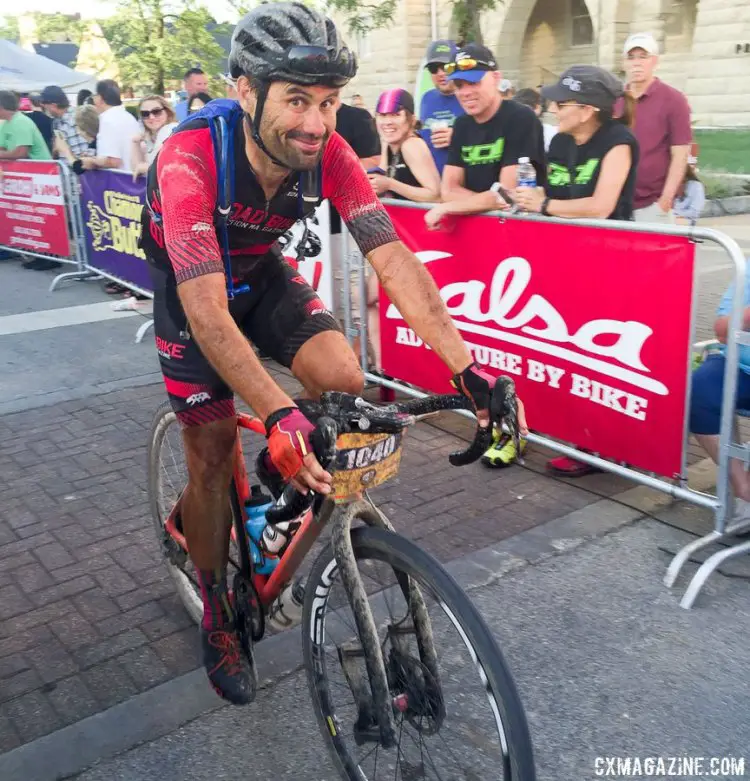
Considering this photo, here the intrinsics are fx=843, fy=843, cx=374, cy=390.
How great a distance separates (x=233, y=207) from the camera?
259 centimetres

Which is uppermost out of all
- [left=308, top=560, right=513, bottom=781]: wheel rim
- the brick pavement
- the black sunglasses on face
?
the black sunglasses on face

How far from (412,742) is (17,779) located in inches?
50.6

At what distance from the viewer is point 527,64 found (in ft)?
113

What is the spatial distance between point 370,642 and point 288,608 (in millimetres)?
610

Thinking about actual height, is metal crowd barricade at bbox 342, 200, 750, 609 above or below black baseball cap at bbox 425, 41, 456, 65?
below

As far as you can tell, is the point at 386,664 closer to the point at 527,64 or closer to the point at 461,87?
the point at 461,87

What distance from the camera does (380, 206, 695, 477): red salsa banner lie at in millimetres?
4105

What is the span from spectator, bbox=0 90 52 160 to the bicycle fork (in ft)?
35.7

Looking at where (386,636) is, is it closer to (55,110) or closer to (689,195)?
(689,195)

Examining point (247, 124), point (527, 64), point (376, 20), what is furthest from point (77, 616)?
point (527, 64)

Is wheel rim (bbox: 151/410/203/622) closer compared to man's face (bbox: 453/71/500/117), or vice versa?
wheel rim (bbox: 151/410/203/622)

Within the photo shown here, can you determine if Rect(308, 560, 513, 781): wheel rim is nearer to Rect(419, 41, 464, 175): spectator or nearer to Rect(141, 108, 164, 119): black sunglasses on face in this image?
Rect(419, 41, 464, 175): spectator

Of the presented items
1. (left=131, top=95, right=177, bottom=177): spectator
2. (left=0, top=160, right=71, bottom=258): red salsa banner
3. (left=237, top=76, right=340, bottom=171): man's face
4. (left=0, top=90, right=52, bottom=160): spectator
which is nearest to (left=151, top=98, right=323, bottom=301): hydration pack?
(left=237, top=76, right=340, bottom=171): man's face

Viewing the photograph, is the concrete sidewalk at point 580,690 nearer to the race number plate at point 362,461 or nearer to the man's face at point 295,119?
the race number plate at point 362,461
